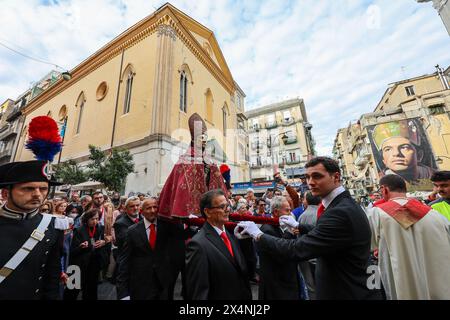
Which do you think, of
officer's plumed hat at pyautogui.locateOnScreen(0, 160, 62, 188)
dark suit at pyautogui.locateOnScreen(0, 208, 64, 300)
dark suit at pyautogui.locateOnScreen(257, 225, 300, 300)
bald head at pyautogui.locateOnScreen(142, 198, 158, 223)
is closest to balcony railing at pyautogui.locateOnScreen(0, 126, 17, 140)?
bald head at pyautogui.locateOnScreen(142, 198, 158, 223)

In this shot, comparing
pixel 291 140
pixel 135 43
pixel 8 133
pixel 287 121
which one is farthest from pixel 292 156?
pixel 8 133

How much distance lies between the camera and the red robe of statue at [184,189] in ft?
7.41

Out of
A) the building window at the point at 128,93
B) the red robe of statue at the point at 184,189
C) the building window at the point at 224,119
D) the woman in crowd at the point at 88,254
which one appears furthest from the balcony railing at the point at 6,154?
the red robe of statue at the point at 184,189

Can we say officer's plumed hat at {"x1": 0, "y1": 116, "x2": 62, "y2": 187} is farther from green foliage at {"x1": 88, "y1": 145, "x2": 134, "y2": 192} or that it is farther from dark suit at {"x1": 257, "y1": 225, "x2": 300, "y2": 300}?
green foliage at {"x1": 88, "y1": 145, "x2": 134, "y2": 192}

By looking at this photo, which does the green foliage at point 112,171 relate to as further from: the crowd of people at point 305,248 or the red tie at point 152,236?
the red tie at point 152,236

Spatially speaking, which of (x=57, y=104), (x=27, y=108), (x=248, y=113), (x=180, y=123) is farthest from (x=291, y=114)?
(x=27, y=108)

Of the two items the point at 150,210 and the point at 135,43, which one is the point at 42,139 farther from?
the point at 135,43

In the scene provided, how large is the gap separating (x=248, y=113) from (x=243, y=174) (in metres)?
21.1

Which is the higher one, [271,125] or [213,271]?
[271,125]

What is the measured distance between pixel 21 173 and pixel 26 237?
51 centimetres

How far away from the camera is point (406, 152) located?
54.7 ft

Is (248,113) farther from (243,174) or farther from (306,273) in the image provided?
(306,273)

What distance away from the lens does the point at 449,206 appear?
2734 mm

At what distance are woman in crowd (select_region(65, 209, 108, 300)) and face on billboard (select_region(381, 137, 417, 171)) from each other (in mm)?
21301
